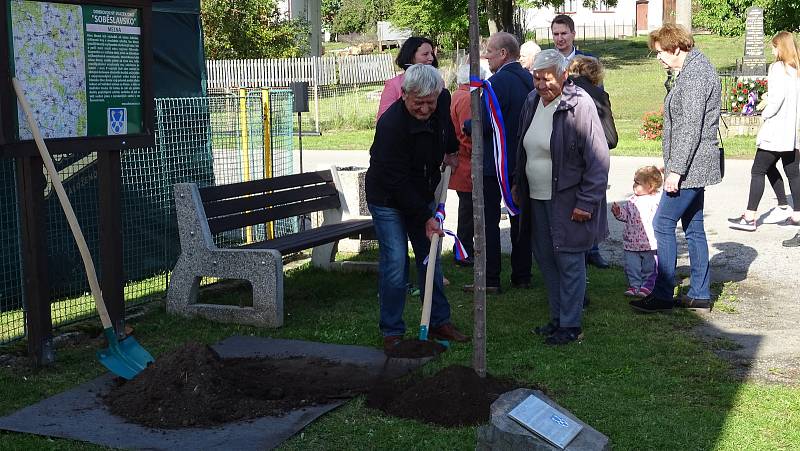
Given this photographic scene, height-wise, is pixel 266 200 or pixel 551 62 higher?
pixel 551 62

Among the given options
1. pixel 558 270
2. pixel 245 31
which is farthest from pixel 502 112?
pixel 245 31

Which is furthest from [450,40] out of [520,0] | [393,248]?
[393,248]

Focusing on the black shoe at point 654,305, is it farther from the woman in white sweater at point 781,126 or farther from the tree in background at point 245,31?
the tree in background at point 245,31

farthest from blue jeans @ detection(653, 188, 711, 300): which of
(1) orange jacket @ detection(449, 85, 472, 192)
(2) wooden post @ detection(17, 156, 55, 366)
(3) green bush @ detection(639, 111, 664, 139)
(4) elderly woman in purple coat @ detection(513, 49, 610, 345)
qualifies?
(3) green bush @ detection(639, 111, 664, 139)

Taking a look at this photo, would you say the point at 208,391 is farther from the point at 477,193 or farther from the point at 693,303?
the point at 693,303

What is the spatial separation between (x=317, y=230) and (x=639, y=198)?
2500mm

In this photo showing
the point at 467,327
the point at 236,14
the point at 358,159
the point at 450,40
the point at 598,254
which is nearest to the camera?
the point at 467,327

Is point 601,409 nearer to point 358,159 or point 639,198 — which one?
point 639,198

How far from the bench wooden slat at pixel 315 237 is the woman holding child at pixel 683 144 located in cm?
226

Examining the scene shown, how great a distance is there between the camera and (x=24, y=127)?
5473 mm

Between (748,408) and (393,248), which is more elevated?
(393,248)

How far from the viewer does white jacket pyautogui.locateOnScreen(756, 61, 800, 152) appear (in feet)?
30.9

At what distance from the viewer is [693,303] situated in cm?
694

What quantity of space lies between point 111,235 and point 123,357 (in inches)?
38.8
